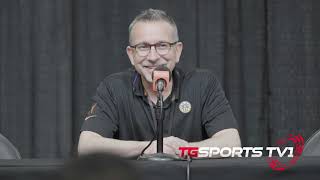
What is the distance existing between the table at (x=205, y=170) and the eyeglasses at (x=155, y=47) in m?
0.98

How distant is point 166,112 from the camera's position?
2.78 metres

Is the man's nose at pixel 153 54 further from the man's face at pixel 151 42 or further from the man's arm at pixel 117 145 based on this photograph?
the man's arm at pixel 117 145

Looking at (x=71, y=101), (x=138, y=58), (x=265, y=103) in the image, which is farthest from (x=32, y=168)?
(x=265, y=103)

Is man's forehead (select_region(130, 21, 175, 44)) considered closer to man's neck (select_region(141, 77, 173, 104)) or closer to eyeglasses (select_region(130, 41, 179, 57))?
eyeglasses (select_region(130, 41, 179, 57))

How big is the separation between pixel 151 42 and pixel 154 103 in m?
0.24

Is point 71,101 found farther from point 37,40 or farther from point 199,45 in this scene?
point 199,45

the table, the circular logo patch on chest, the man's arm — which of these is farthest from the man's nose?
the table

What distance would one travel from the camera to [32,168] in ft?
5.93

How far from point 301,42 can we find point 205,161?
2.72 meters

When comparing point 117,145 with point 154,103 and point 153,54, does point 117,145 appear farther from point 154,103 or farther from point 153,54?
point 153,54

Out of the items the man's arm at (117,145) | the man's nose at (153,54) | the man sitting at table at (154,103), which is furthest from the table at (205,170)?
the man's nose at (153,54)

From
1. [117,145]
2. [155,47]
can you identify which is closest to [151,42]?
[155,47]

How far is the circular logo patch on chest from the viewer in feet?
9.14

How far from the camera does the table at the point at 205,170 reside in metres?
1.81
